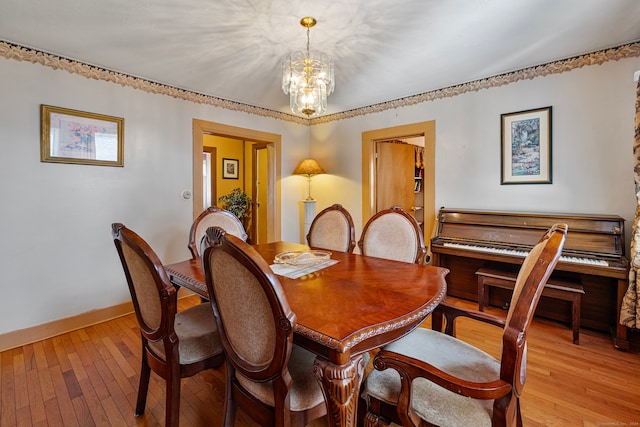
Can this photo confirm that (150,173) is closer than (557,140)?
No

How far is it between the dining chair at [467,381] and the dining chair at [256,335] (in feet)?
0.91

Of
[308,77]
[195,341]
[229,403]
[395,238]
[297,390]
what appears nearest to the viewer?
[297,390]

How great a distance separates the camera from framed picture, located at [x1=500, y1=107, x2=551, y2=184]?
280cm

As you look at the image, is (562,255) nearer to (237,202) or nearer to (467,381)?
(467,381)

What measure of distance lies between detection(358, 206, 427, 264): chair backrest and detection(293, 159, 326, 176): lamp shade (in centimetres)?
210

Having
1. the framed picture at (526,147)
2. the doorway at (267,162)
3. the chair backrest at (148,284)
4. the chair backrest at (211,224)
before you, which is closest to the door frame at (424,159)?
the framed picture at (526,147)

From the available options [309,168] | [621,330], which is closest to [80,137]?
[309,168]

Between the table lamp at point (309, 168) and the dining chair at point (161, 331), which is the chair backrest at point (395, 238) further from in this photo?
the table lamp at point (309, 168)

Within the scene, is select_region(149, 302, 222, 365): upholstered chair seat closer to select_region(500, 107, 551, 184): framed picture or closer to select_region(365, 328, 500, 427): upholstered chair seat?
select_region(365, 328, 500, 427): upholstered chair seat

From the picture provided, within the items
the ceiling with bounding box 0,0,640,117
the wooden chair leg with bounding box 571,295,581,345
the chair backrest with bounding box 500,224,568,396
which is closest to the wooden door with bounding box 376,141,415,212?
the ceiling with bounding box 0,0,640,117

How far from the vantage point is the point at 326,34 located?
2.24m

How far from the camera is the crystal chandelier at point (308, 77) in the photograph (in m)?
2.18

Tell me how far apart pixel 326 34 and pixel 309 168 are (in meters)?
2.26

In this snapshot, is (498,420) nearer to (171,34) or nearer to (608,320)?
(608,320)
